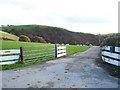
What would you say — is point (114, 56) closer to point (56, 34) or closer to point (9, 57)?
point (9, 57)

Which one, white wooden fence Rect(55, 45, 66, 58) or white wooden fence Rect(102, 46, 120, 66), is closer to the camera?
white wooden fence Rect(102, 46, 120, 66)

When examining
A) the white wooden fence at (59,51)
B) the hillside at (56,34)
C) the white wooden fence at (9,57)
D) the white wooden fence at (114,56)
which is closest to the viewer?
the white wooden fence at (114,56)

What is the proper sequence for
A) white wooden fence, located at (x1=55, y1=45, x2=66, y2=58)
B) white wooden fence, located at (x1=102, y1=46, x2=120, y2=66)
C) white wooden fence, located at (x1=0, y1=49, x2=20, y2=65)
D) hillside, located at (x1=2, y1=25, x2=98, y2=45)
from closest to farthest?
white wooden fence, located at (x1=102, y1=46, x2=120, y2=66) → white wooden fence, located at (x1=0, y1=49, x2=20, y2=65) → white wooden fence, located at (x1=55, y1=45, x2=66, y2=58) → hillside, located at (x1=2, y1=25, x2=98, y2=45)

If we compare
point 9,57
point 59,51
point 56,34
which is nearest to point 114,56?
point 9,57

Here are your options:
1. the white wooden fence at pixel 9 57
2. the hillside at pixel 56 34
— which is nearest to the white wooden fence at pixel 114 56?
the white wooden fence at pixel 9 57

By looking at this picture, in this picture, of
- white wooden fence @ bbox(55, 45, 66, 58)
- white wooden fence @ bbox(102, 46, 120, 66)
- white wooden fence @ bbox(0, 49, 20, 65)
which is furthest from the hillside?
white wooden fence @ bbox(102, 46, 120, 66)

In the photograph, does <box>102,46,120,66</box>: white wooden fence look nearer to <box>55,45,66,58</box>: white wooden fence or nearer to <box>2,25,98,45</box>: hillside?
<box>55,45,66,58</box>: white wooden fence

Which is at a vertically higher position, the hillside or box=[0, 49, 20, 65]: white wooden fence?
the hillside

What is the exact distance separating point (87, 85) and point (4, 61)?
7699mm

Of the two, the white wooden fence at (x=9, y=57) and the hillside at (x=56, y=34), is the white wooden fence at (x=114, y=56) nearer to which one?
the white wooden fence at (x=9, y=57)

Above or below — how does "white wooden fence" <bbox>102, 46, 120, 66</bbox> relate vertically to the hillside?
below

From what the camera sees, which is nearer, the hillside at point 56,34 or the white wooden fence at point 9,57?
the white wooden fence at point 9,57

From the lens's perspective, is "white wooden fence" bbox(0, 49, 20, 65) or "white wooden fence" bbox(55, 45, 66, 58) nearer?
"white wooden fence" bbox(0, 49, 20, 65)

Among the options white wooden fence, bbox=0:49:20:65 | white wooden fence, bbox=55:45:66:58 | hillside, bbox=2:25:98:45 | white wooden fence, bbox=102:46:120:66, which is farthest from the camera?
hillside, bbox=2:25:98:45
